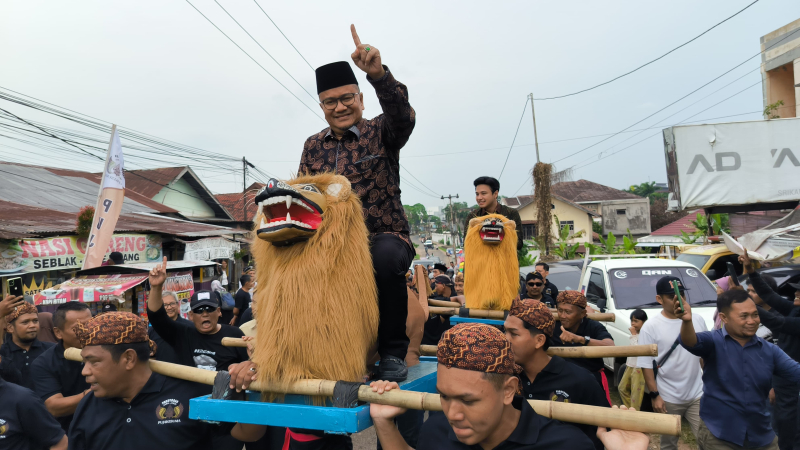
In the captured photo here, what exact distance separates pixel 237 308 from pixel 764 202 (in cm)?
1039

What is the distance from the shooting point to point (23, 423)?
10.00 ft

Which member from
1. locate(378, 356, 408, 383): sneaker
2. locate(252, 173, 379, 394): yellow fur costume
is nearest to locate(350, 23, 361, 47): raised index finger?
locate(252, 173, 379, 394): yellow fur costume

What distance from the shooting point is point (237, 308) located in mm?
8656

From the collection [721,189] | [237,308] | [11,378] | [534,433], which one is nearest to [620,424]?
[534,433]

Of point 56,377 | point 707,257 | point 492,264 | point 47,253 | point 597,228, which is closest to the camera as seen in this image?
point 56,377

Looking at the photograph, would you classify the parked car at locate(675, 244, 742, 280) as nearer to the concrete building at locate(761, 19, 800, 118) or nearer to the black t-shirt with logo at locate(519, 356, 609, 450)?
the concrete building at locate(761, 19, 800, 118)

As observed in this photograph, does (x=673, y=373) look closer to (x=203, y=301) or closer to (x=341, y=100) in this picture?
(x=341, y=100)

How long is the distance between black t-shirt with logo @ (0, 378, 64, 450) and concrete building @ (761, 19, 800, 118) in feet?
62.6

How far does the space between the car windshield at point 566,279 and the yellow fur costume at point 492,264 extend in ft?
19.6

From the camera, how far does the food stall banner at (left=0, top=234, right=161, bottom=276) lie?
32.1 ft

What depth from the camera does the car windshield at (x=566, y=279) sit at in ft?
35.6

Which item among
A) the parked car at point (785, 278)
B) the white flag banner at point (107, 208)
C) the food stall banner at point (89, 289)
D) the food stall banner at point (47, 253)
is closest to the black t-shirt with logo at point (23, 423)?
the white flag banner at point (107, 208)

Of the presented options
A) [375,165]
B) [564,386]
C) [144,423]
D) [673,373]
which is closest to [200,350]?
[144,423]

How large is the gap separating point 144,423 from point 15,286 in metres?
9.41
